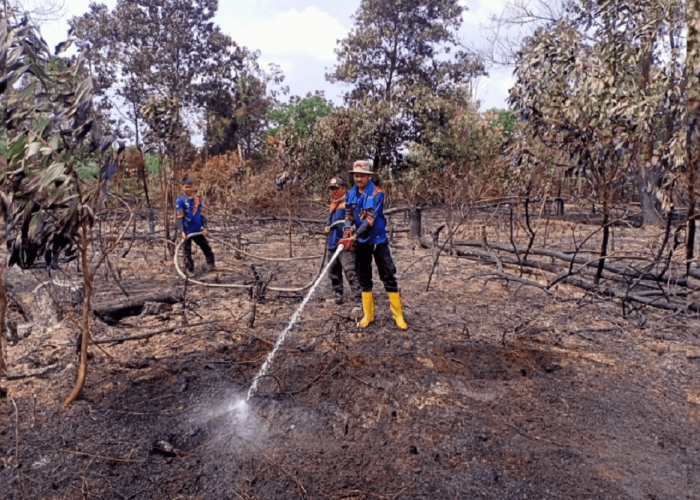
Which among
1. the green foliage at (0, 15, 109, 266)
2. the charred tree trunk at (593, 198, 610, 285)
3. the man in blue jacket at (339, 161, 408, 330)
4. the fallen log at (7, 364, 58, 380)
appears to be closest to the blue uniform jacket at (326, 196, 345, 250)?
the man in blue jacket at (339, 161, 408, 330)

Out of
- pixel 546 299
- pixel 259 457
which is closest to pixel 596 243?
pixel 546 299

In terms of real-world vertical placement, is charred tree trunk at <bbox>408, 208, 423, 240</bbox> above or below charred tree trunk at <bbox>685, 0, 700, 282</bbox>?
below

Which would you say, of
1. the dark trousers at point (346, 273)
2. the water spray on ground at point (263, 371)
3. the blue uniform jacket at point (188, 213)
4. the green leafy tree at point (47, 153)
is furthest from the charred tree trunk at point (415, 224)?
the green leafy tree at point (47, 153)

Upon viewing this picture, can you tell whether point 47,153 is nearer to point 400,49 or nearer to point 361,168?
point 361,168

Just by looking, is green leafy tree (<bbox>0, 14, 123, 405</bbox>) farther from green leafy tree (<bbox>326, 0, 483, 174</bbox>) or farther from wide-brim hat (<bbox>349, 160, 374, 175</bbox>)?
green leafy tree (<bbox>326, 0, 483, 174</bbox>)

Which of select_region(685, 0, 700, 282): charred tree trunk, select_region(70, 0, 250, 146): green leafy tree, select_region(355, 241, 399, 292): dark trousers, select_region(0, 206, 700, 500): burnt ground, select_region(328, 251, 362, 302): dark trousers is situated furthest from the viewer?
select_region(70, 0, 250, 146): green leafy tree

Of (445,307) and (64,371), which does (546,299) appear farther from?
(64,371)

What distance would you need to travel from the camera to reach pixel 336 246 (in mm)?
6312

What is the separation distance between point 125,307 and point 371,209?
296 centimetres

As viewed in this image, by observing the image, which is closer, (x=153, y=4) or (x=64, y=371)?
(x=64, y=371)

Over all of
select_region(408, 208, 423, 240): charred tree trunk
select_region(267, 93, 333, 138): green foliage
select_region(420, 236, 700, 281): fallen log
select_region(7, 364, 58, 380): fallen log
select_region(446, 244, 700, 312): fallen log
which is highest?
select_region(267, 93, 333, 138): green foliage

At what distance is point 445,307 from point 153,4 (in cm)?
2189

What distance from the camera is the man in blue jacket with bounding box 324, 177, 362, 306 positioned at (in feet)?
20.2

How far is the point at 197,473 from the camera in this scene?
118 inches
